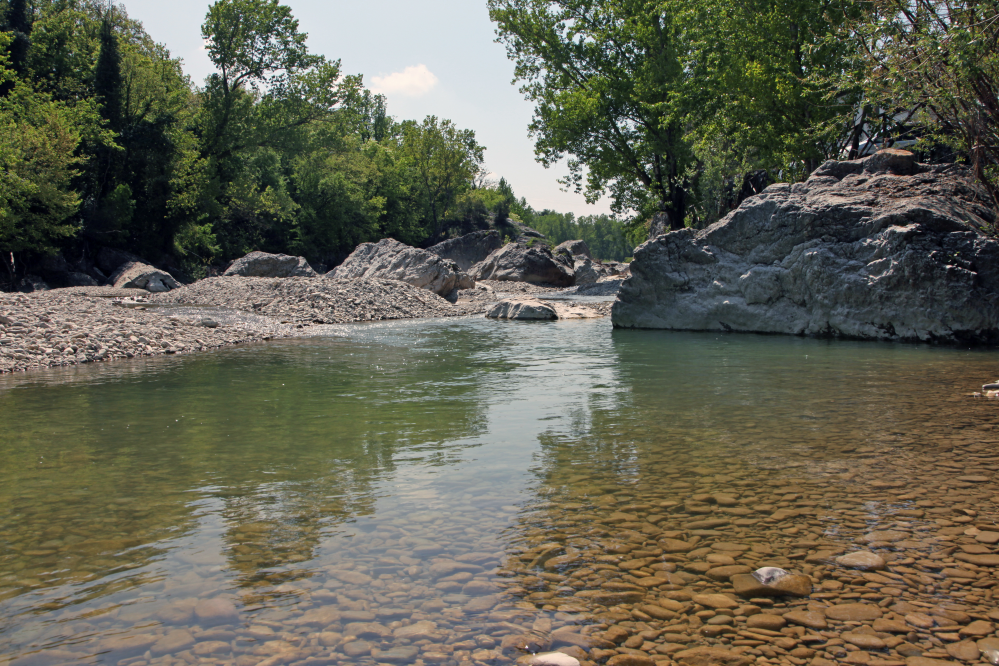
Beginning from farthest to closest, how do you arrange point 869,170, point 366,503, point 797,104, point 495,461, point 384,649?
1. point 797,104
2. point 869,170
3. point 495,461
4. point 366,503
5. point 384,649

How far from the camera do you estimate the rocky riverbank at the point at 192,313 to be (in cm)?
1098

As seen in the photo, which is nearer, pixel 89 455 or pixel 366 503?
pixel 366 503

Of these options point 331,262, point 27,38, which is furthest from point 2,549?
point 331,262

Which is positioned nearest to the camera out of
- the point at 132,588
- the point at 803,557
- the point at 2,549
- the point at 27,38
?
the point at 132,588

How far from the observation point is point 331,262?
4775cm

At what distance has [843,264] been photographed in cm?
1309

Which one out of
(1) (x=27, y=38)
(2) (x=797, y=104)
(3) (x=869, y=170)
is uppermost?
(1) (x=27, y=38)

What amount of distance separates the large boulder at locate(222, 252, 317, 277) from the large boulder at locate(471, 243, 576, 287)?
14.6 metres

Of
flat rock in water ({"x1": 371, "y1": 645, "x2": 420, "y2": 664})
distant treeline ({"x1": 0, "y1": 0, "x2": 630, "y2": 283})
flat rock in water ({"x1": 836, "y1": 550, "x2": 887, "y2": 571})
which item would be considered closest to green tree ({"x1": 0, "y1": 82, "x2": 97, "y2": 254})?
distant treeline ({"x1": 0, "y1": 0, "x2": 630, "y2": 283})

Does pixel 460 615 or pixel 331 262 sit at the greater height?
pixel 331 262

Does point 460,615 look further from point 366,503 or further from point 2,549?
point 2,549

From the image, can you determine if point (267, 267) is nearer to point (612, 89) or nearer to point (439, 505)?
point (612, 89)

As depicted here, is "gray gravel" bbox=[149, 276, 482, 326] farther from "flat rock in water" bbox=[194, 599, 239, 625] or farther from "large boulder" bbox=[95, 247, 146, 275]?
"flat rock in water" bbox=[194, 599, 239, 625]

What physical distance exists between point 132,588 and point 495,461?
2598 millimetres
